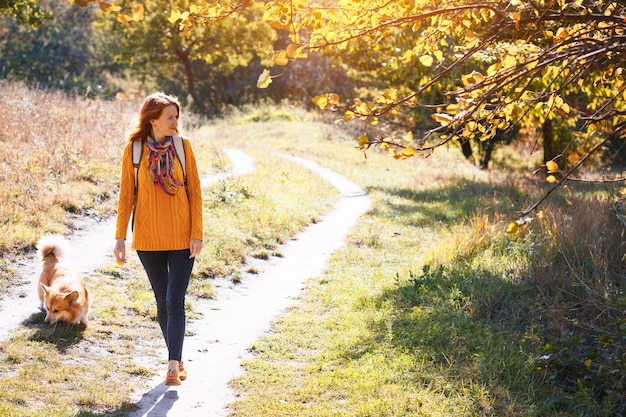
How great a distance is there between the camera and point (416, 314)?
713 centimetres

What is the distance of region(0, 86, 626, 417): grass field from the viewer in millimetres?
5281

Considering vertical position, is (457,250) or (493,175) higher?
(457,250)

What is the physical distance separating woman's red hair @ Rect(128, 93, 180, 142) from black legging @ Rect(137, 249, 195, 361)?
0.95m

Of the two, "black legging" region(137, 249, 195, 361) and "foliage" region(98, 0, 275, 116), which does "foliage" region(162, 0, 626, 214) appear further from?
"foliage" region(98, 0, 275, 116)

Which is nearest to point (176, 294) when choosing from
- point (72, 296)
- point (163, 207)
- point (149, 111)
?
point (163, 207)

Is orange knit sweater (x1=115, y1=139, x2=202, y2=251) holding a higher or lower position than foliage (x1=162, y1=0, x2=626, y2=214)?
lower

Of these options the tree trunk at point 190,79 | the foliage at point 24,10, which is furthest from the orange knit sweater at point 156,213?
the tree trunk at point 190,79

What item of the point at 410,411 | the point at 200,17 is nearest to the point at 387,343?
the point at 410,411

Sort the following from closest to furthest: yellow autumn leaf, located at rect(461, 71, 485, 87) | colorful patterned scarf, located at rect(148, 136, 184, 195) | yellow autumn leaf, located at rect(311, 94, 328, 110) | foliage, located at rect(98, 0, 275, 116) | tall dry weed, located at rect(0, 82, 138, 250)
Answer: yellow autumn leaf, located at rect(311, 94, 328, 110) → yellow autumn leaf, located at rect(461, 71, 485, 87) → colorful patterned scarf, located at rect(148, 136, 184, 195) → tall dry weed, located at rect(0, 82, 138, 250) → foliage, located at rect(98, 0, 275, 116)

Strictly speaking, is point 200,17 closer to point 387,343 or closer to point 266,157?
point 387,343

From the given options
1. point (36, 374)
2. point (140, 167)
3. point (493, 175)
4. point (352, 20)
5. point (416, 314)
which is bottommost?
point (493, 175)

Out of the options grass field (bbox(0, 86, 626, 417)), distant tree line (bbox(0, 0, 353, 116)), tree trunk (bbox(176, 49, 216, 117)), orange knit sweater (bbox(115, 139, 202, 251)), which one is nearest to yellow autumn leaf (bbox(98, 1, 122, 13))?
orange knit sweater (bbox(115, 139, 202, 251))

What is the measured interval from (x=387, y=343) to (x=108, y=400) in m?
2.64

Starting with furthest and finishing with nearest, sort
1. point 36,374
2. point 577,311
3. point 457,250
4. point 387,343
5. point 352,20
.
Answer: point 457,250
point 577,311
point 387,343
point 36,374
point 352,20
